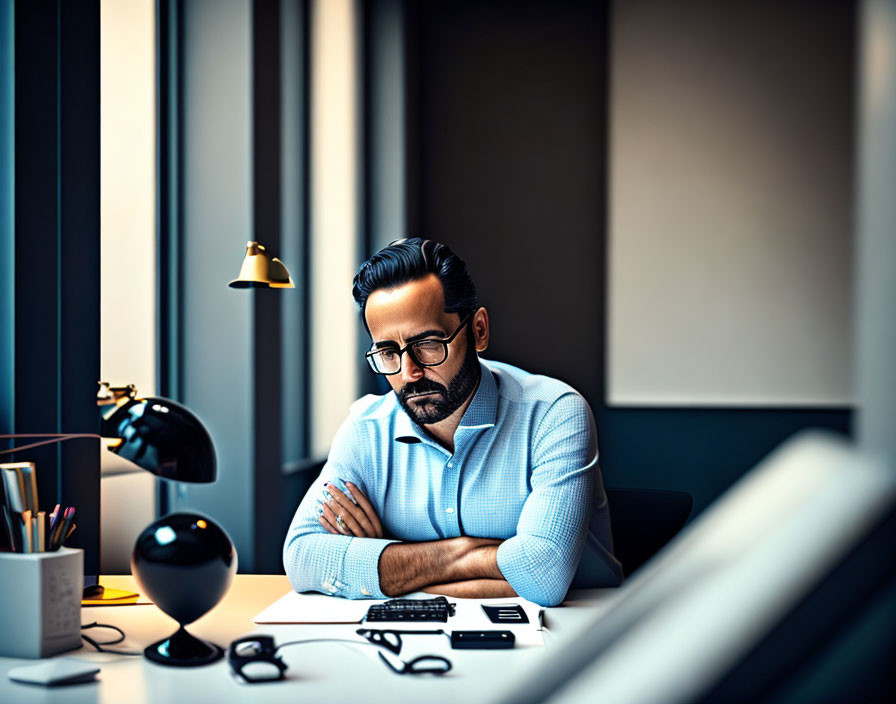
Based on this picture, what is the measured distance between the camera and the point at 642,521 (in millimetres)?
→ 2166

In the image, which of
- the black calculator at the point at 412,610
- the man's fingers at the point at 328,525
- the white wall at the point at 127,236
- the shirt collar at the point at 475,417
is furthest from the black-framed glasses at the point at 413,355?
the white wall at the point at 127,236

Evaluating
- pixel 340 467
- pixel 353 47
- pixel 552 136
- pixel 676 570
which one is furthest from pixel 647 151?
pixel 676 570

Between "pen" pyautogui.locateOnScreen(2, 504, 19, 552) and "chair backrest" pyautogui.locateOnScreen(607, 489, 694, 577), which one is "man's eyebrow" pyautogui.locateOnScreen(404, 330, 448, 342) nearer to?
"chair backrest" pyautogui.locateOnScreen(607, 489, 694, 577)

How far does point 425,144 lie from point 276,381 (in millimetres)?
2159

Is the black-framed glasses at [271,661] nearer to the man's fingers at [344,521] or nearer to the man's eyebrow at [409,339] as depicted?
the man's fingers at [344,521]

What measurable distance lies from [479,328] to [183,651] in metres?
1.13

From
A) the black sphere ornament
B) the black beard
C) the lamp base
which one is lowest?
the lamp base

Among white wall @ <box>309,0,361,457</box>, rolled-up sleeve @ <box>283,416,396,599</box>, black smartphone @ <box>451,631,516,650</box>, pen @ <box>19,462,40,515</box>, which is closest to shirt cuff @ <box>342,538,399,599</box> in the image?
rolled-up sleeve @ <box>283,416,396,599</box>

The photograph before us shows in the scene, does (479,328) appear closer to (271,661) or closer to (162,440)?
(162,440)

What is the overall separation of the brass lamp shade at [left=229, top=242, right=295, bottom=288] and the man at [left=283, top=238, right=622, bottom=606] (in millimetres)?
191

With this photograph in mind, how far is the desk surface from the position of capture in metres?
0.98

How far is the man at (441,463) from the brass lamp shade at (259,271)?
191mm

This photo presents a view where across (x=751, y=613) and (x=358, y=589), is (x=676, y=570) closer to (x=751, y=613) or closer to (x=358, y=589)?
(x=751, y=613)

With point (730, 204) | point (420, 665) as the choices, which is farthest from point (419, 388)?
point (730, 204)
